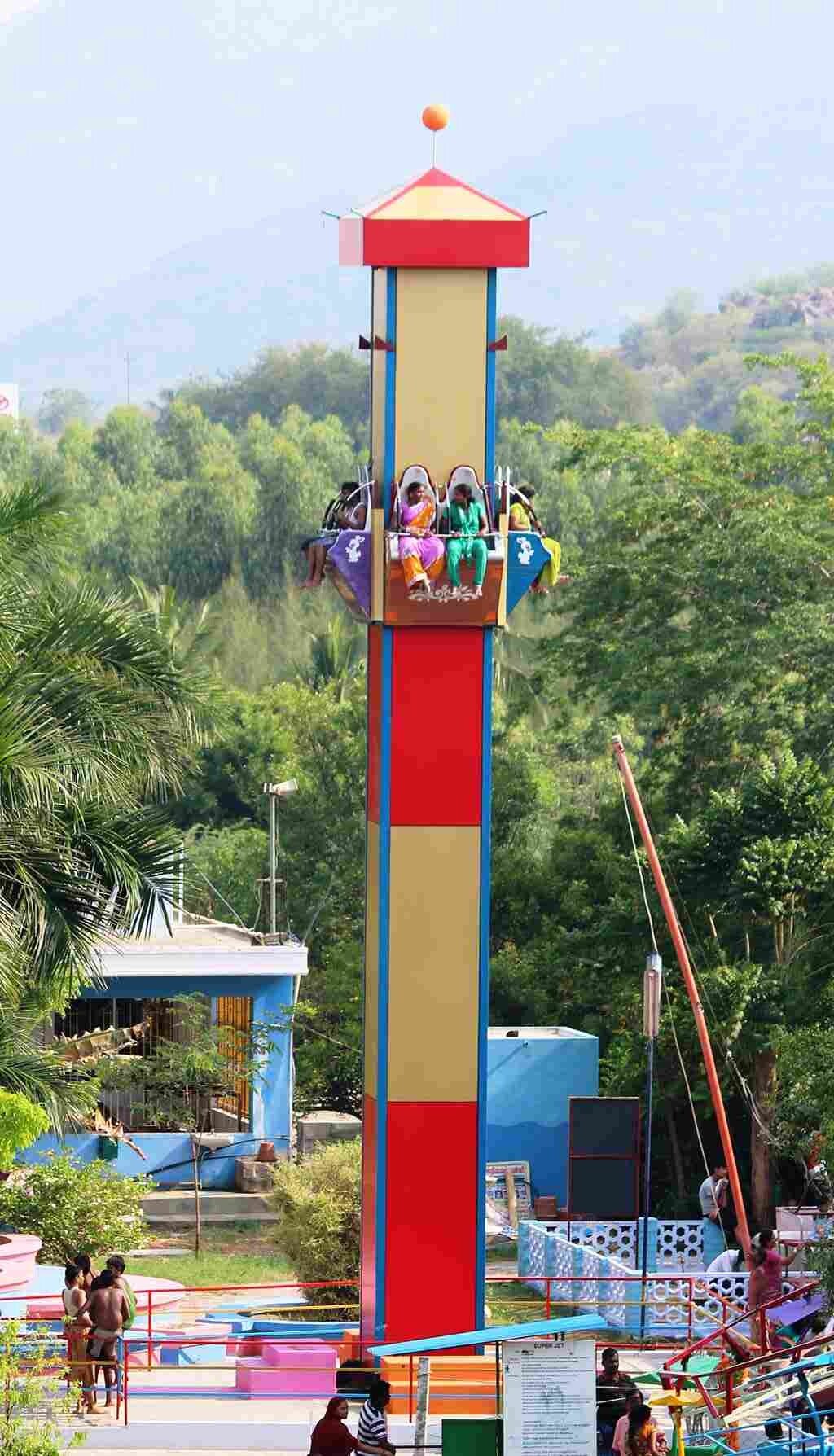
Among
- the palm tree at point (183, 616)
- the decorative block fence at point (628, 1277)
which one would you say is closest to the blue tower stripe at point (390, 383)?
the decorative block fence at point (628, 1277)

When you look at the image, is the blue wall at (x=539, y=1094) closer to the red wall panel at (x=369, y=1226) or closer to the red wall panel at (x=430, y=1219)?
the red wall panel at (x=369, y=1226)

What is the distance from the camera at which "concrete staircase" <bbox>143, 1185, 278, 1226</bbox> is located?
3312cm

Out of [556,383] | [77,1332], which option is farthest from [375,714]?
[556,383]

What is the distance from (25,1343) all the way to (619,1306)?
784cm

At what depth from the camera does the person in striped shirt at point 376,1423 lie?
15797 millimetres

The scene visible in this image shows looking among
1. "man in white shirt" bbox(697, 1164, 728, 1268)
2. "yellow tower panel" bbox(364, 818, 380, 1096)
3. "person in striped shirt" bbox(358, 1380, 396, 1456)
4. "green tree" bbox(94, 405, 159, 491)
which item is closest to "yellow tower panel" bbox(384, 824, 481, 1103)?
"yellow tower panel" bbox(364, 818, 380, 1096)

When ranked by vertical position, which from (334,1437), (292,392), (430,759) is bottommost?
(334,1437)

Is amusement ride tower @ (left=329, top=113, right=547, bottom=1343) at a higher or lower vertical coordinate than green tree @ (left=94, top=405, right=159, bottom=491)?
lower

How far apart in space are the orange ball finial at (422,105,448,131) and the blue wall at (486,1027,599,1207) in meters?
15.5

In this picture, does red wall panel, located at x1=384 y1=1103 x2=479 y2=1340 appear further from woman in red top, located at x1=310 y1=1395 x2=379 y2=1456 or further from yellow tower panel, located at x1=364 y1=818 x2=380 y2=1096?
woman in red top, located at x1=310 y1=1395 x2=379 y2=1456

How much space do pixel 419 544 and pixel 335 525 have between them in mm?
1013

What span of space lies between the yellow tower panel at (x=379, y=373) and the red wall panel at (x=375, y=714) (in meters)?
1.37

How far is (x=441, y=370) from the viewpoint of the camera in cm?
1892

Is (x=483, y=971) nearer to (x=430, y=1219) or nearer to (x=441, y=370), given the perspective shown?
(x=430, y=1219)
